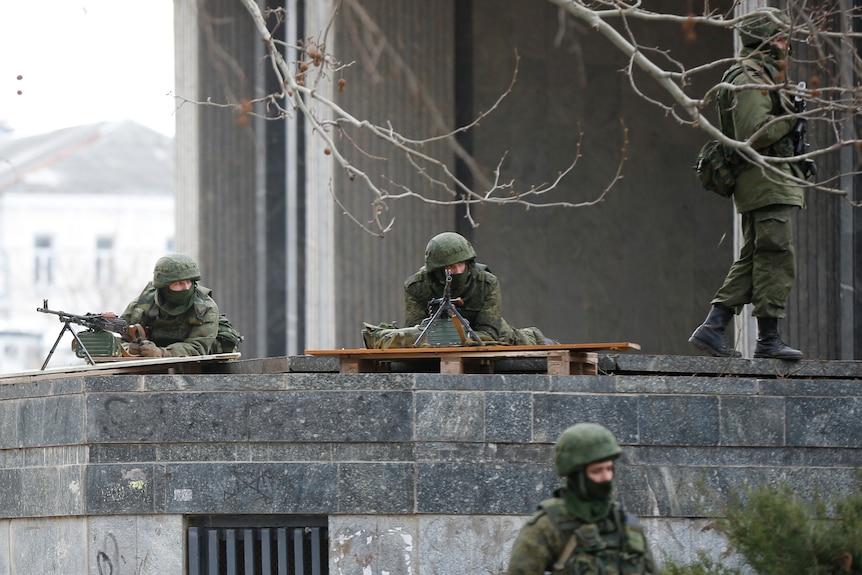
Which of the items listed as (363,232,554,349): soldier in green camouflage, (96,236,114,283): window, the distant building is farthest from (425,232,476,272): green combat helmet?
(96,236,114,283): window

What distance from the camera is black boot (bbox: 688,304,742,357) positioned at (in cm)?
1063

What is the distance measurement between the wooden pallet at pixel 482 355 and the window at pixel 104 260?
161 feet

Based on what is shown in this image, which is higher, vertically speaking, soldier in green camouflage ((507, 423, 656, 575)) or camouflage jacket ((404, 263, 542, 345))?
camouflage jacket ((404, 263, 542, 345))

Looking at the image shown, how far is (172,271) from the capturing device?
40.4 feet

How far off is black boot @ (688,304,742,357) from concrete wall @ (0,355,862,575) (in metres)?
0.94

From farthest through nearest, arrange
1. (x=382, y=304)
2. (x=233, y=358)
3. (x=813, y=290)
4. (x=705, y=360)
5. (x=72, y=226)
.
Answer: (x=72, y=226) < (x=382, y=304) < (x=813, y=290) < (x=233, y=358) < (x=705, y=360)

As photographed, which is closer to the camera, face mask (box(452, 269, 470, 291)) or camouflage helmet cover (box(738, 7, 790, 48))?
camouflage helmet cover (box(738, 7, 790, 48))

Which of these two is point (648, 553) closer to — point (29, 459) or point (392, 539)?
point (392, 539)

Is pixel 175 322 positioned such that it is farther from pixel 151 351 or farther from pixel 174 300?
pixel 151 351

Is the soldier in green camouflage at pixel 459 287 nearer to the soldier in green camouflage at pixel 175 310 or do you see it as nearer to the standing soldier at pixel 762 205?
the standing soldier at pixel 762 205

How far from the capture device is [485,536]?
9352 mm

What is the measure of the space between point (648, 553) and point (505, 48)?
13684 mm

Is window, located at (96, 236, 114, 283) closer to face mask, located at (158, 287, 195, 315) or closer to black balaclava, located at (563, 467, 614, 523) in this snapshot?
face mask, located at (158, 287, 195, 315)

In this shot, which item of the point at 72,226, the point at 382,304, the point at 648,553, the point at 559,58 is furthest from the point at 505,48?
the point at 72,226
